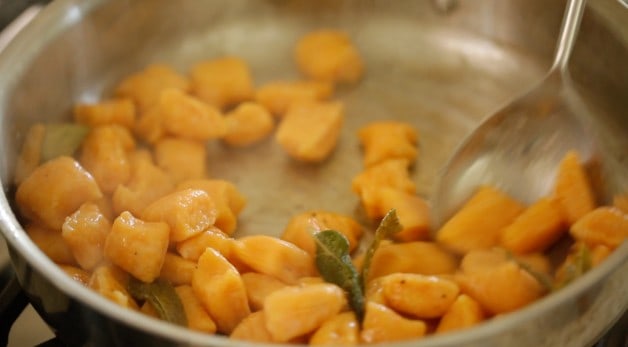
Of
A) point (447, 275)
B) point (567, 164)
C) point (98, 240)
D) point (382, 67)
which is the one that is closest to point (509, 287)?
point (447, 275)

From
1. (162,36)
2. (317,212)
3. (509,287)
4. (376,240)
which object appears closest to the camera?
(509,287)

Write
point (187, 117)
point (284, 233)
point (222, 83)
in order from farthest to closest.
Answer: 1. point (222, 83)
2. point (187, 117)
3. point (284, 233)

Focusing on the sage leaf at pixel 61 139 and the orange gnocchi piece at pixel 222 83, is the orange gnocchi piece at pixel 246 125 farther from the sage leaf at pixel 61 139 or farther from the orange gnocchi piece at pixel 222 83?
the sage leaf at pixel 61 139

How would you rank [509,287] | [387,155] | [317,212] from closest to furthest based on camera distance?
1. [509,287]
2. [317,212]
3. [387,155]

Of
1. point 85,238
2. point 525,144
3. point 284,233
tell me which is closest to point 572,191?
point 525,144

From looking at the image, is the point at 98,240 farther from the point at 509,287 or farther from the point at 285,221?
the point at 509,287

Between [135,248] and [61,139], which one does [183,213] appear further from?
[61,139]

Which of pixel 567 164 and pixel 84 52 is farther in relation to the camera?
pixel 84 52
